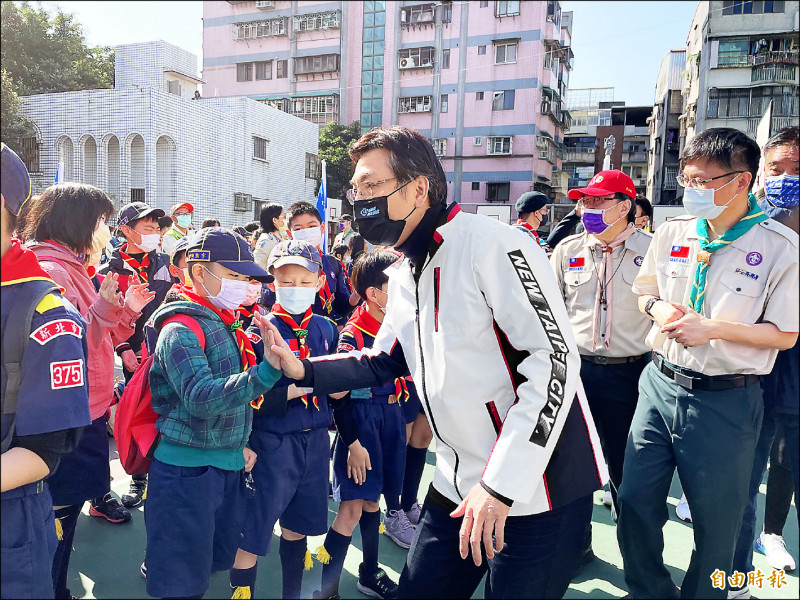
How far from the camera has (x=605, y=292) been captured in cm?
311

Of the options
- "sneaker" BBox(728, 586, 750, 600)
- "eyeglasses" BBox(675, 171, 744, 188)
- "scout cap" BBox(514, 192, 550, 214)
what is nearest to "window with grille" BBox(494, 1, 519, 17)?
"scout cap" BBox(514, 192, 550, 214)

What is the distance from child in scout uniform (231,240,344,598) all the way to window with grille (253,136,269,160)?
19.2 m

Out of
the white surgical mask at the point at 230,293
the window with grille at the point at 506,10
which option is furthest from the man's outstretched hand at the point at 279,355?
the window with grille at the point at 506,10

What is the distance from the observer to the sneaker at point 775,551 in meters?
2.84

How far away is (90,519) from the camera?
3.34 m

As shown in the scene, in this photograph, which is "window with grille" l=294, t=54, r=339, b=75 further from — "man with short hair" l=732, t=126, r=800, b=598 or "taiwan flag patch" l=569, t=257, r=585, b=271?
"man with short hair" l=732, t=126, r=800, b=598

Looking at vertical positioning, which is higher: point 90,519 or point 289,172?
point 289,172

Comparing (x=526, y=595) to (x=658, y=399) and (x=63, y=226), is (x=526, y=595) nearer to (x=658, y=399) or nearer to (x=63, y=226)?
(x=658, y=399)

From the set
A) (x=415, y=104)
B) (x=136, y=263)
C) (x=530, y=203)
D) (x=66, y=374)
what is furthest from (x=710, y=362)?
(x=415, y=104)

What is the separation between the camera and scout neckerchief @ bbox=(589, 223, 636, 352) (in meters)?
3.06

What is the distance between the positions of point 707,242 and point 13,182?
2.40 meters

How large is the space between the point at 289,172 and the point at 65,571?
21.4m

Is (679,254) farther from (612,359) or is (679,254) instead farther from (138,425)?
(138,425)

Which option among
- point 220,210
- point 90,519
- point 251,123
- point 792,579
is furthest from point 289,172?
point 792,579
